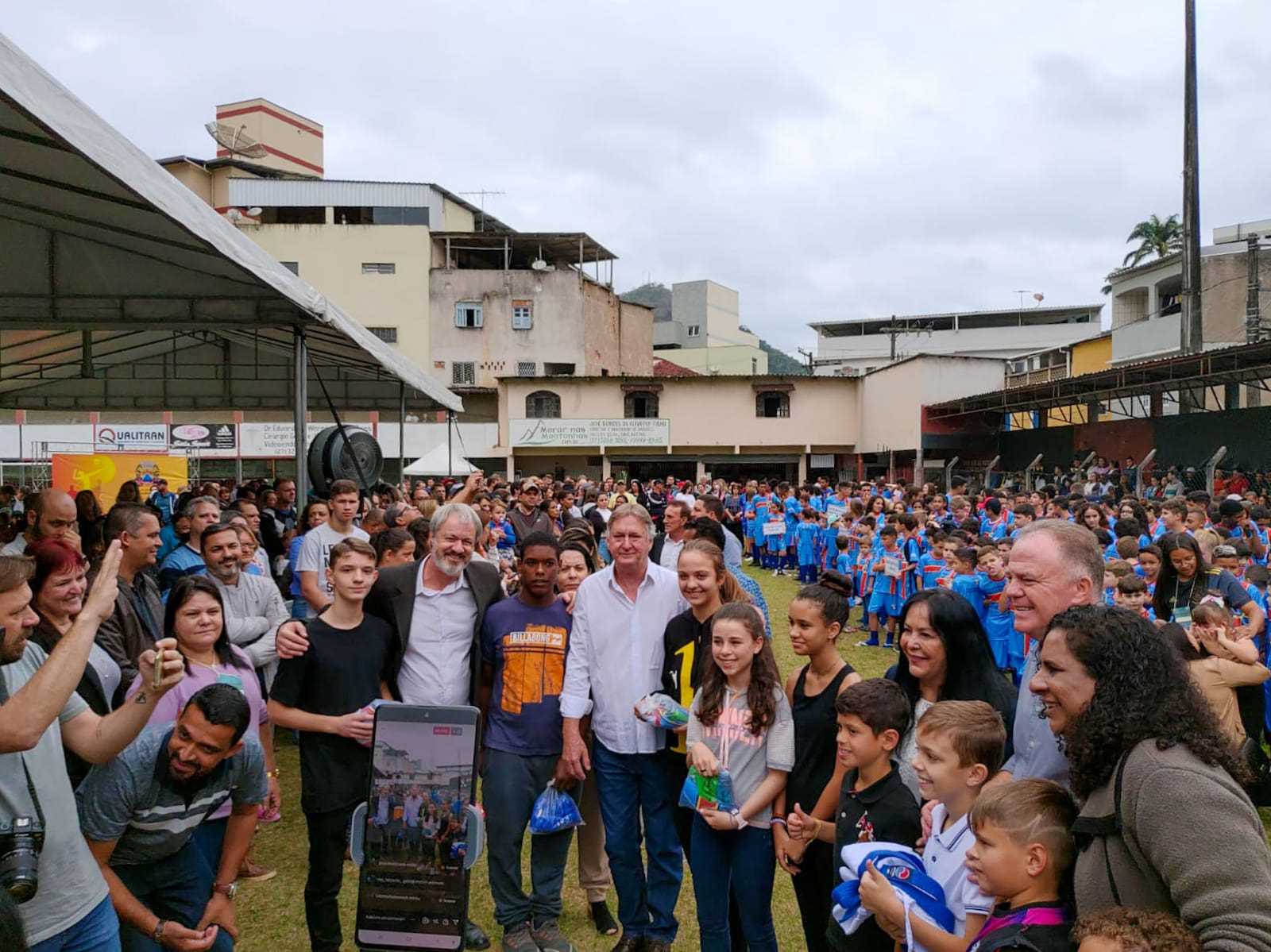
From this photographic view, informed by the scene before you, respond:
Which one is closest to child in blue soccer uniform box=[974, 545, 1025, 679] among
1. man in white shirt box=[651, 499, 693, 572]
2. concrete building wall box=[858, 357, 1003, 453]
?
man in white shirt box=[651, 499, 693, 572]

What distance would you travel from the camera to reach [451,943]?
3.29 metres

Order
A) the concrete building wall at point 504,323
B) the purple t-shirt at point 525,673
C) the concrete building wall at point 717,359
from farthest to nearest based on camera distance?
1. the concrete building wall at point 717,359
2. the concrete building wall at point 504,323
3. the purple t-shirt at point 525,673

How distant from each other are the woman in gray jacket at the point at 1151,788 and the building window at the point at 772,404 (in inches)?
1330

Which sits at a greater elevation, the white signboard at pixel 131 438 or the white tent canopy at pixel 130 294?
the white tent canopy at pixel 130 294

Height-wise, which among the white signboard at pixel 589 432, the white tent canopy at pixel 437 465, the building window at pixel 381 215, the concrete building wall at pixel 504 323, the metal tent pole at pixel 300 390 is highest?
the building window at pixel 381 215

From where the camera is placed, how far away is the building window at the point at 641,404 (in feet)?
115

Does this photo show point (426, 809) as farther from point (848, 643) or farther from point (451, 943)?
point (848, 643)

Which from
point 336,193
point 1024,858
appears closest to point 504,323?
point 336,193

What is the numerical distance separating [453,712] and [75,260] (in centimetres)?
659

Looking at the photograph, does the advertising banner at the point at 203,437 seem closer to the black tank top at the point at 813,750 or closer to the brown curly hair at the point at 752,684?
the brown curly hair at the point at 752,684

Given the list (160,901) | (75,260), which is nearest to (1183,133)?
(75,260)

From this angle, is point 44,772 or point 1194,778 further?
point 44,772

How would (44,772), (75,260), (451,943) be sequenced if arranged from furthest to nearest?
(75,260)
(451,943)
(44,772)

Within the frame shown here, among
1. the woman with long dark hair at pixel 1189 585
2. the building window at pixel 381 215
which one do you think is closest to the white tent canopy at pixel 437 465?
the building window at pixel 381 215
